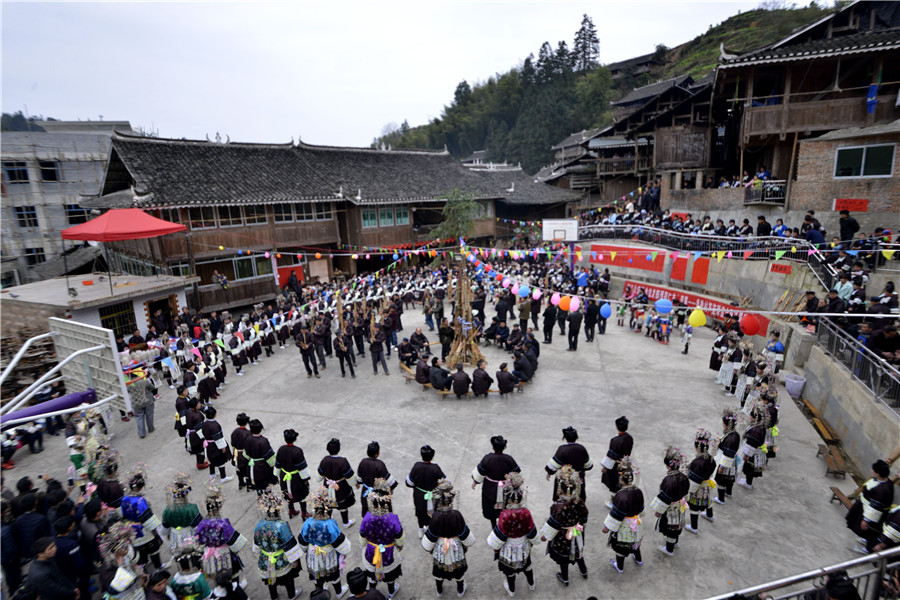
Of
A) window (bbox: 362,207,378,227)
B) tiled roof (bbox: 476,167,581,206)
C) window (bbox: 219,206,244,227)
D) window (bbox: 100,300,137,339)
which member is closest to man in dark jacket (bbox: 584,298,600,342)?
window (bbox: 362,207,378,227)

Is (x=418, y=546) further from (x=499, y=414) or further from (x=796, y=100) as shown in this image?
(x=796, y=100)

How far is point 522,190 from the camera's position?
110ft

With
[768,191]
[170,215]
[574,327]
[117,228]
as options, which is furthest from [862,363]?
[170,215]

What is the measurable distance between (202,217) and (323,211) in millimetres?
5981

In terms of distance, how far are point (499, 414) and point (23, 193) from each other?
31.3 meters

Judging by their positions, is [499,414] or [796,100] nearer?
[499,414]

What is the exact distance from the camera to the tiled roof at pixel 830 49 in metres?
14.7

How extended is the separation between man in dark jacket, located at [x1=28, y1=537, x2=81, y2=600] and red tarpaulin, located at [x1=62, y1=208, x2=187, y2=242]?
420 inches

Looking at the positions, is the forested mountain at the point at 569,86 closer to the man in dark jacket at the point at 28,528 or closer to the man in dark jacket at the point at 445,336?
the man in dark jacket at the point at 445,336

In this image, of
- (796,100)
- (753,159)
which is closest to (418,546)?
(796,100)

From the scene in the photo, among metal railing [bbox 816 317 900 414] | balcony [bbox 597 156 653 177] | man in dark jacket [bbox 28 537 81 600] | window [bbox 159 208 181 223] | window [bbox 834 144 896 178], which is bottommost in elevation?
man in dark jacket [bbox 28 537 81 600]

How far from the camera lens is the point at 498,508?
6.04 metres

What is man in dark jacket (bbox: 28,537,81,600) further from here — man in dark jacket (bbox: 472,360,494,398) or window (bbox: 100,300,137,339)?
window (bbox: 100,300,137,339)

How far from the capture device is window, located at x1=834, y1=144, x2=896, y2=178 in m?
13.5
